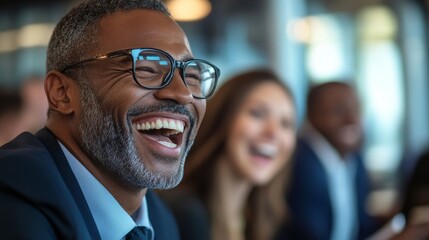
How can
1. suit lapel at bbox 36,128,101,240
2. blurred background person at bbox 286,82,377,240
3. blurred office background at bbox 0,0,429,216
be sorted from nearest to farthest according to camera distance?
suit lapel at bbox 36,128,101,240 → blurred background person at bbox 286,82,377,240 → blurred office background at bbox 0,0,429,216

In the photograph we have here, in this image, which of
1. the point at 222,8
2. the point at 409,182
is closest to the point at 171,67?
the point at 409,182

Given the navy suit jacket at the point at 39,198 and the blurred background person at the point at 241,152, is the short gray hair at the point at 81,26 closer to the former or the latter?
the navy suit jacket at the point at 39,198

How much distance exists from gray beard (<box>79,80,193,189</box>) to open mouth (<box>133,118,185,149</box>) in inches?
0.9

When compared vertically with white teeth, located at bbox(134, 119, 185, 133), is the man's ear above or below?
above

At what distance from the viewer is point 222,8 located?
5711 mm

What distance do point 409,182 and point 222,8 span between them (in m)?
3.19

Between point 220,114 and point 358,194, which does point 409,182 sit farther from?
point 358,194

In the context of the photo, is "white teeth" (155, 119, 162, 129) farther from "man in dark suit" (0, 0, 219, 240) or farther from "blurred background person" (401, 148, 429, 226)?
"blurred background person" (401, 148, 429, 226)

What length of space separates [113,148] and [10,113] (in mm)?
2488

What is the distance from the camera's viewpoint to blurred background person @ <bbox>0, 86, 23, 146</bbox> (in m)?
3.55

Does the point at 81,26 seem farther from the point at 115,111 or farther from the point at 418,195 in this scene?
the point at 418,195

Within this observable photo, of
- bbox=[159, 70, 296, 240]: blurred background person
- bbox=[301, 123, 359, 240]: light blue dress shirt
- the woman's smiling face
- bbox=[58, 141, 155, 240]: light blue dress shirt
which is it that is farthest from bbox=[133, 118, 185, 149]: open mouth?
bbox=[301, 123, 359, 240]: light blue dress shirt

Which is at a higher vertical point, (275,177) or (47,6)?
(47,6)

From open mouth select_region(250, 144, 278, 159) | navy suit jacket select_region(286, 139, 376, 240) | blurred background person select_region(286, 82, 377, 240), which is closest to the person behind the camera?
open mouth select_region(250, 144, 278, 159)
